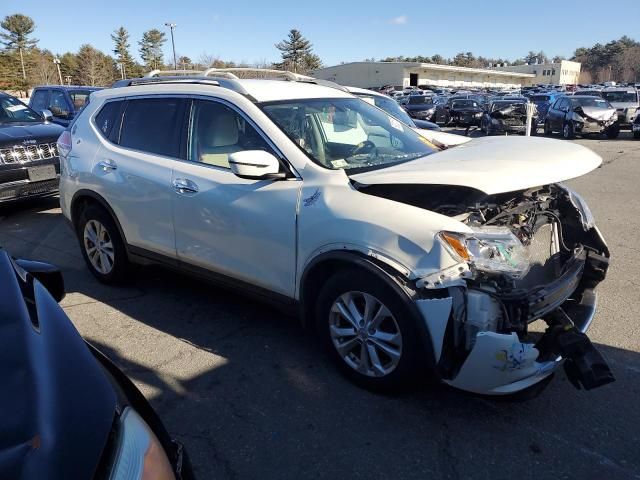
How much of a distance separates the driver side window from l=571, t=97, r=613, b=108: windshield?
61.5ft

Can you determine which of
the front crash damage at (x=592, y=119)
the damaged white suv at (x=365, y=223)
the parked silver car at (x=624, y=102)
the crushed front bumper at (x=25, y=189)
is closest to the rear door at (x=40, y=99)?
the crushed front bumper at (x=25, y=189)

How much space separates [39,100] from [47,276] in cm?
1303

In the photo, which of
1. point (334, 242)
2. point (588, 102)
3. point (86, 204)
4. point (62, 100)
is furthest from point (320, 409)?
point (588, 102)

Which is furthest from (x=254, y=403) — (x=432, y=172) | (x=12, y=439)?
(x=12, y=439)

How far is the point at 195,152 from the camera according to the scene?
12.8 ft

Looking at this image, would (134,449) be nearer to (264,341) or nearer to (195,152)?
(264,341)

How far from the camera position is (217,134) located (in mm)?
3824

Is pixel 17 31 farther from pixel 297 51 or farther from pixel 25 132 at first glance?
pixel 25 132

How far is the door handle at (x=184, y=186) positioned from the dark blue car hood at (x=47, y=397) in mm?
2034

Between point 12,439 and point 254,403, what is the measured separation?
1990mm

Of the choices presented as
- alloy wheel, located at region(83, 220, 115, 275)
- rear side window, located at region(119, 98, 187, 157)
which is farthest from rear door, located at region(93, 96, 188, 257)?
alloy wheel, located at region(83, 220, 115, 275)

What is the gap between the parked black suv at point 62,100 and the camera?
1199cm

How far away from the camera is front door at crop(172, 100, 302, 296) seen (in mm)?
3314

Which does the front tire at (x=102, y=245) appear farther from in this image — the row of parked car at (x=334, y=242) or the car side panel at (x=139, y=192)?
the car side panel at (x=139, y=192)
